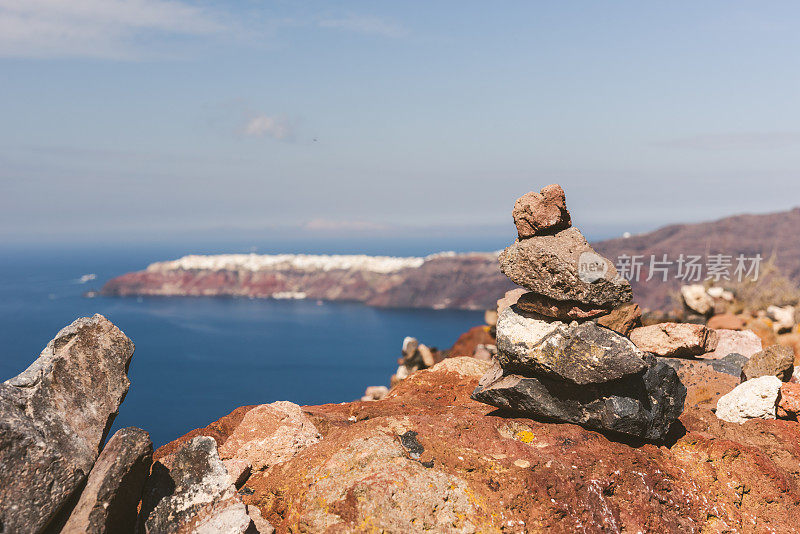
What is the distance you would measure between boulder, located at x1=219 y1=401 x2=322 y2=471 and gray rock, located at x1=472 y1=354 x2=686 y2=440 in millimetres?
3177

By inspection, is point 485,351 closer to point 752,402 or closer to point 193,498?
point 752,402

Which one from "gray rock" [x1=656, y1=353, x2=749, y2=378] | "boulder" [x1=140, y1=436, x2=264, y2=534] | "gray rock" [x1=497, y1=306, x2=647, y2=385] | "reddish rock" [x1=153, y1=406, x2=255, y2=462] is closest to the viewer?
"boulder" [x1=140, y1=436, x2=264, y2=534]

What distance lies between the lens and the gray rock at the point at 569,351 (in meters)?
7.76

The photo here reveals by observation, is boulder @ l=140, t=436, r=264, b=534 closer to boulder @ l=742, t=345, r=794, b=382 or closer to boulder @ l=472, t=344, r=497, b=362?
boulder @ l=742, t=345, r=794, b=382

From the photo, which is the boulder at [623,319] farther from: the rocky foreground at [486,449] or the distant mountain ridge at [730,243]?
the distant mountain ridge at [730,243]

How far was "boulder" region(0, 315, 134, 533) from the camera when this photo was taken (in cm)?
536

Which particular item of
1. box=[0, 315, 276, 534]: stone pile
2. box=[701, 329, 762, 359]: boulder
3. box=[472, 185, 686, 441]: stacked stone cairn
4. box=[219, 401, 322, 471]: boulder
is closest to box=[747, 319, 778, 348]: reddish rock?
box=[701, 329, 762, 359]: boulder

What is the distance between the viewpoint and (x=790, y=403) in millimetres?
9867

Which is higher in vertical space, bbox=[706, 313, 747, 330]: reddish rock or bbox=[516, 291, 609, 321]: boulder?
bbox=[516, 291, 609, 321]: boulder

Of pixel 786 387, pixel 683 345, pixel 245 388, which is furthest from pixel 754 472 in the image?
pixel 245 388

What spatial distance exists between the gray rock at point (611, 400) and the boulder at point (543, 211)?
237 cm

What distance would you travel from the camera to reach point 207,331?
114438 millimetres

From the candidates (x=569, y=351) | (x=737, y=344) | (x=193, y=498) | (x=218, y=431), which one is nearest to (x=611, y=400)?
(x=569, y=351)

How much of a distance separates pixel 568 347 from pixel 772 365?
5881 mm
